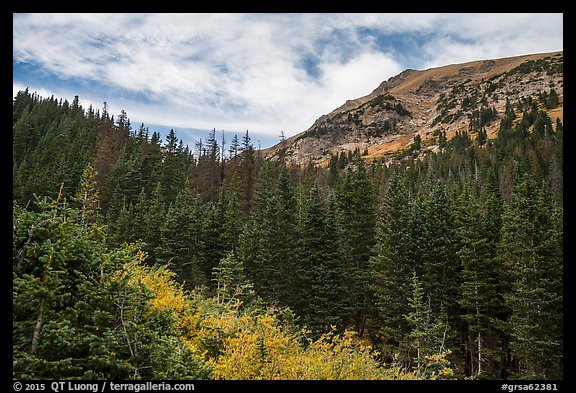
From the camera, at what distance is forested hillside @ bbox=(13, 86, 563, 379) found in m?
6.21

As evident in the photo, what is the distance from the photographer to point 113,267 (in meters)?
7.28

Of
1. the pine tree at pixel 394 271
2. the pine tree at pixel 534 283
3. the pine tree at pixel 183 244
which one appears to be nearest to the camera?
the pine tree at pixel 534 283

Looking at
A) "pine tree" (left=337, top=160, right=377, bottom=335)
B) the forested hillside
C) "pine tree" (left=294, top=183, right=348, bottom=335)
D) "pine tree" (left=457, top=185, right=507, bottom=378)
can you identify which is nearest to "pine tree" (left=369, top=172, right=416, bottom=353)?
the forested hillside

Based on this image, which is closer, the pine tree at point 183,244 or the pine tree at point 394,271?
the pine tree at point 394,271

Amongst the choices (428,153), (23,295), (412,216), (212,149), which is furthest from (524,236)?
(428,153)

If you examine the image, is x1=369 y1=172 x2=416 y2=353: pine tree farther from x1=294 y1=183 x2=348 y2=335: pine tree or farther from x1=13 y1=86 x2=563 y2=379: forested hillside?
x1=294 y1=183 x2=348 y2=335: pine tree

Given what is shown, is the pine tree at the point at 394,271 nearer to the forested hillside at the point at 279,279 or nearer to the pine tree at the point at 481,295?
the forested hillside at the point at 279,279

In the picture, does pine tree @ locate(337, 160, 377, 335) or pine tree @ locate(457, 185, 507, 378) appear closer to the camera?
pine tree @ locate(457, 185, 507, 378)

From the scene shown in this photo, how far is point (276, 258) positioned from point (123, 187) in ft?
139

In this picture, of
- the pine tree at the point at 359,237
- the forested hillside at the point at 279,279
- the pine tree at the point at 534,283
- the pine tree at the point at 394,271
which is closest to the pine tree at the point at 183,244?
the forested hillside at the point at 279,279

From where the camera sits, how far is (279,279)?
32812 mm

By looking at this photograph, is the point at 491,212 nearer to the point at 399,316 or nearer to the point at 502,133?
the point at 399,316

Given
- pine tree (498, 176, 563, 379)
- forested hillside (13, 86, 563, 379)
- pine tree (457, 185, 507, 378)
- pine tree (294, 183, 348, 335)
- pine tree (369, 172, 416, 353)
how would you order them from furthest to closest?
1. pine tree (294, 183, 348, 335)
2. pine tree (369, 172, 416, 353)
3. pine tree (457, 185, 507, 378)
4. pine tree (498, 176, 563, 379)
5. forested hillside (13, 86, 563, 379)

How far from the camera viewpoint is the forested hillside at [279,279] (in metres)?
6.21
